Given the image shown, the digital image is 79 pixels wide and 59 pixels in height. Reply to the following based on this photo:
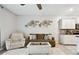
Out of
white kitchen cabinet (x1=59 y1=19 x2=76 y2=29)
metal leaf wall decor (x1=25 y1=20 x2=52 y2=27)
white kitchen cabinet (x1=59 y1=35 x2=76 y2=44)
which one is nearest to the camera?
white kitchen cabinet (x1=59 y1=35 x2=76 y2=44)

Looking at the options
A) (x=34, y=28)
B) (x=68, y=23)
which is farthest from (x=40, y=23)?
(x=68, y=23)

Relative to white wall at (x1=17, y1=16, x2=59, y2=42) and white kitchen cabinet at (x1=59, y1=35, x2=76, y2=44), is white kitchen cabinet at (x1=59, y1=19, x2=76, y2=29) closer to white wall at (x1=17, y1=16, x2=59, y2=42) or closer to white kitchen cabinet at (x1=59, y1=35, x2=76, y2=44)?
white wall at (x1=17, y1=16, x2=59, y2=42)

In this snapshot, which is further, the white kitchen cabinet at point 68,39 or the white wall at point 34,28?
the white wall at point 34,28

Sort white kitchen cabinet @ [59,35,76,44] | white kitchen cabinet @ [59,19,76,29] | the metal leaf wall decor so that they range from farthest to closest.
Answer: the metal leaf wall decor → white kitchen cabinet @ [59,19,76,29] → white kitchen cabinet @ [59,35,76,44]

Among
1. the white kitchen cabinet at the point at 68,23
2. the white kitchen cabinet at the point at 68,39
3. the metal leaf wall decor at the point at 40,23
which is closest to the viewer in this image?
the white kitchen cabinet at the point at 68,39

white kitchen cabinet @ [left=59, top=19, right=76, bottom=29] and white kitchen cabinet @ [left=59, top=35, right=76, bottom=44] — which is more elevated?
white kitchen cabinet @ [left=59, top=19, right=76, bottom=29]

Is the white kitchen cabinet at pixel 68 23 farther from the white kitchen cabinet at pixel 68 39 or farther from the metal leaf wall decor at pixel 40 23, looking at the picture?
the metal leaf wall decor at pixel 40 23

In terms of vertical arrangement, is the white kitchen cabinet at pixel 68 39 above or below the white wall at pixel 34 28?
below

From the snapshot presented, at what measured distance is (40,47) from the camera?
17.1ft

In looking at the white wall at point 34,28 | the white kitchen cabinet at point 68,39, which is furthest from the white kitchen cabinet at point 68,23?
the white kitchen cabinet at point 68,39

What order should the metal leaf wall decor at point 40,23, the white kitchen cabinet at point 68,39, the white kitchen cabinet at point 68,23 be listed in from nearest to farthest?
the white kitchen cabinet at point 68,39, the white kitchen cabinet at point 68,23, the metal leaf wall decor at point 40,23

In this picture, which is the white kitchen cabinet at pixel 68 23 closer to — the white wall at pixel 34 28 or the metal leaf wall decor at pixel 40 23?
the white wall at pixel 34 28

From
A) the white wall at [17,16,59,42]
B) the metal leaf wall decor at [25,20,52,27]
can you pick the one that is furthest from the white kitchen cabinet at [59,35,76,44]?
the metal leaf wall decor at [25,20,52,27]
